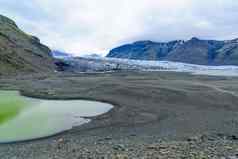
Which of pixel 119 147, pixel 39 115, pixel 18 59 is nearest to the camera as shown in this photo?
pixel 119 147

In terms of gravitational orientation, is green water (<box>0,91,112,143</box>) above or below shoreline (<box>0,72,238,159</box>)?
below

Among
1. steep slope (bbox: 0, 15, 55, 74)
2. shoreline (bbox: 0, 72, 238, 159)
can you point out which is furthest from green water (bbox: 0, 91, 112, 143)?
steep slope (bbox: 0, 15, 55, 74)

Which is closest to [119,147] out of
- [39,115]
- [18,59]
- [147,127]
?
[147,127]

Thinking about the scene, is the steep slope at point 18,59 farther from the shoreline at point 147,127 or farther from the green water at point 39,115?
the shoreline at point 147,127

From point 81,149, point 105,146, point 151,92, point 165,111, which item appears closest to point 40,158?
point 81,149

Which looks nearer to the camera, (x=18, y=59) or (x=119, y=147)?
(x=119, y=147)

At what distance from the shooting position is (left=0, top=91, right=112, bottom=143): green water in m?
19.0

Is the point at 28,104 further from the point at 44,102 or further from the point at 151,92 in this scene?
the point at 151,92

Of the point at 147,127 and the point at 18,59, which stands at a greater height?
the point at 18,59

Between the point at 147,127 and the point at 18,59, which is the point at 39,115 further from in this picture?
the point at 18,59

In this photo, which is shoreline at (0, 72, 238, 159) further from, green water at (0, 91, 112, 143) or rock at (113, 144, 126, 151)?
green water at (0, 91, 112, 143)

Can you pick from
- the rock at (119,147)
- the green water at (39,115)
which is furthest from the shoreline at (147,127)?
the green water at (39,115)

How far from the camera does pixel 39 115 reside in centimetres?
2452

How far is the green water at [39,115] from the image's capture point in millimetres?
18984
